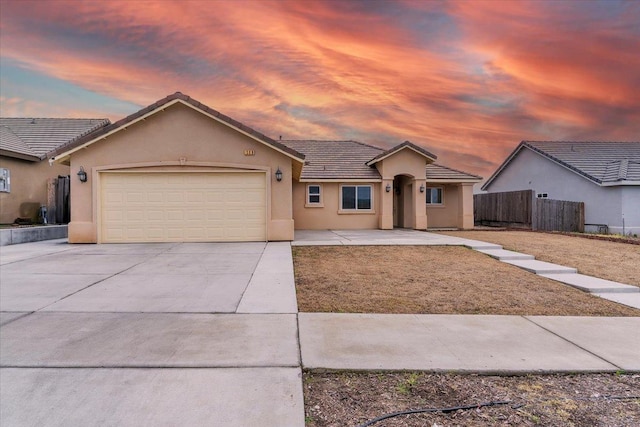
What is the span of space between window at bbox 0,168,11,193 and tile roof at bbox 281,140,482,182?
44.2 feet

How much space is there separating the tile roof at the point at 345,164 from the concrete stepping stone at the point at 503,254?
30.8 ft

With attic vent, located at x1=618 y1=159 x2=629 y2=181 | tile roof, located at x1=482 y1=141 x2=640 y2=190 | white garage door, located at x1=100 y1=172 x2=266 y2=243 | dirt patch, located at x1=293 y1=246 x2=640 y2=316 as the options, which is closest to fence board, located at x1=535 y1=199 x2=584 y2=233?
tile roof, located at x1=482 y1=141 x2=640 y2=190

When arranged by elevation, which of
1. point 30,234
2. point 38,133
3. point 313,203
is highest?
point 38,133

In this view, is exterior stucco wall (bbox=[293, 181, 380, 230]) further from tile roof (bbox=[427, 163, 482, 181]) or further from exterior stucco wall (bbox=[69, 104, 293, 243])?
exterior stucco wall (bbox=[69, 104, 293, 243])

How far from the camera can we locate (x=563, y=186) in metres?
23.6

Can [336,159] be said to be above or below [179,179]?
above

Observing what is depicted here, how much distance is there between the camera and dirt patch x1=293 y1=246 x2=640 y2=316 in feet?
18.1

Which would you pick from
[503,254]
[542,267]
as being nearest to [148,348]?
[542,267]

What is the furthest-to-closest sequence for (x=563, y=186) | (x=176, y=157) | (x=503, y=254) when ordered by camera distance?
(x=563, y=186), (x=176, y=157), (x=503, y=254)

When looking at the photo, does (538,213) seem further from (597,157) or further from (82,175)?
(82,175)

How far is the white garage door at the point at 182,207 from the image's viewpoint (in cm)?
1295

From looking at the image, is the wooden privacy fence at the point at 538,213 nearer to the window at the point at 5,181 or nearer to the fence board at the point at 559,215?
the fence board at the point at 559,215

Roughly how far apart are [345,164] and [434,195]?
588 cm

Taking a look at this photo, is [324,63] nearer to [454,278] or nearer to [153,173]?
[153,173]
